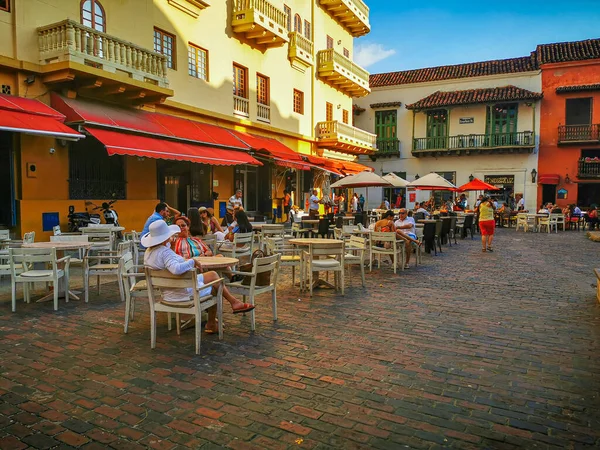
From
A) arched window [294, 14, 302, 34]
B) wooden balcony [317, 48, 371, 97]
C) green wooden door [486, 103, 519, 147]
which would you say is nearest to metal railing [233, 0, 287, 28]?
arched window [294, 14, 302, 34]

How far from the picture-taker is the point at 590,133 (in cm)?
2781

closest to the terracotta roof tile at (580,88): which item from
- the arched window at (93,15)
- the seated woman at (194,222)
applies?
the arched window at (93,15)

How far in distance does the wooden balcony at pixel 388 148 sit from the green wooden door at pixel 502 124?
6038mm

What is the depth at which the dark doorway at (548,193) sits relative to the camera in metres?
28.8

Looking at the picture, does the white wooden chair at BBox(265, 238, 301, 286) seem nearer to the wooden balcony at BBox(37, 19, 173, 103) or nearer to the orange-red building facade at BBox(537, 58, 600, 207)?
the wooden balcony at BBox(37, 19, 173, 103)

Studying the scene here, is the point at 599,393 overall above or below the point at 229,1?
below

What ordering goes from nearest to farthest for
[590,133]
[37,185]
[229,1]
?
[37,185], [229,1], [590,133]

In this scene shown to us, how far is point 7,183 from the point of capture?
10297 millimetres

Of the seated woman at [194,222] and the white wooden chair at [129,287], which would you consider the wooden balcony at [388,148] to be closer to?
the seated woman at [194,222]

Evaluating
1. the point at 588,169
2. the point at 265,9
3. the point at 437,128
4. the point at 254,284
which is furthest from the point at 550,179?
the point at 254,284

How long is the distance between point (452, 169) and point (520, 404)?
2970 centimetres

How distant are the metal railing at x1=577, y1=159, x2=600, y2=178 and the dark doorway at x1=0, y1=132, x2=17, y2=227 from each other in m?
29.6

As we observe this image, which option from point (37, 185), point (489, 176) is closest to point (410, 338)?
point (37, 185)

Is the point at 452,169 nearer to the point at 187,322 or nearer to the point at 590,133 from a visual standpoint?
the point at 590,133
